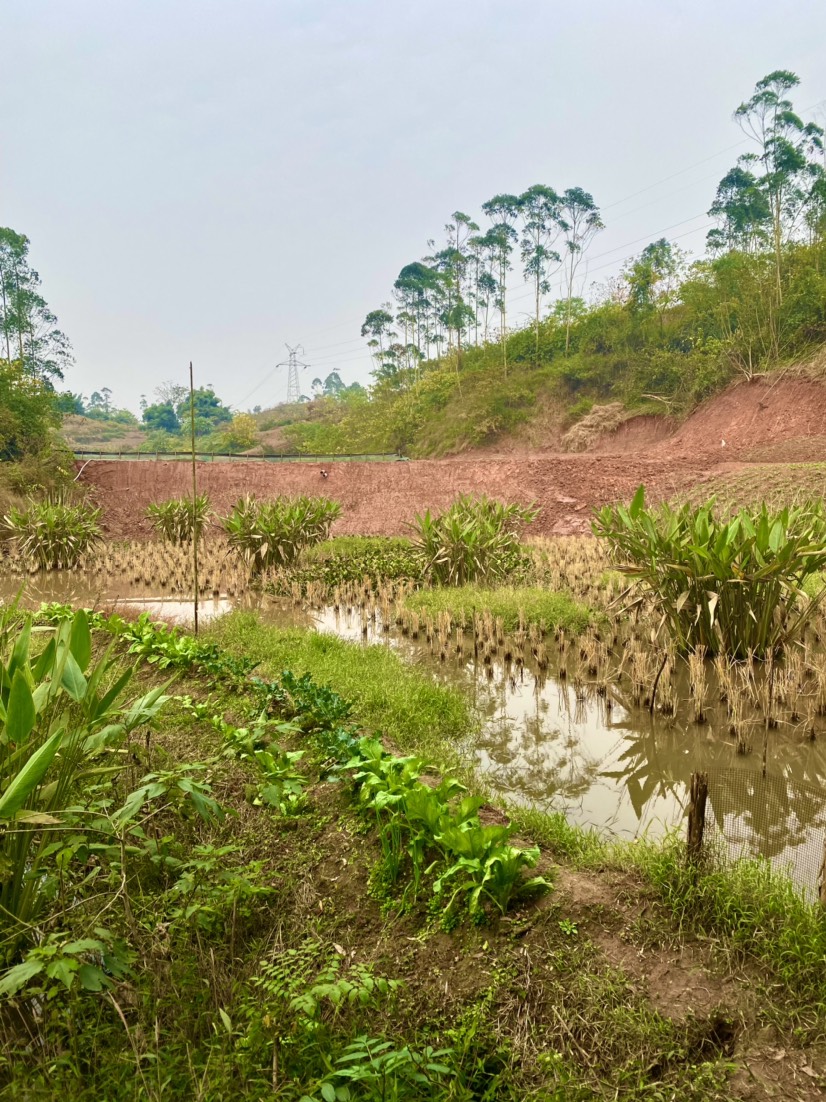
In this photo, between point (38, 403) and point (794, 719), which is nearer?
point (794, 719)

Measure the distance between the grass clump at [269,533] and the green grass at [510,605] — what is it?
11.2 feet

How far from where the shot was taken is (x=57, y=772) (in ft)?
8.11

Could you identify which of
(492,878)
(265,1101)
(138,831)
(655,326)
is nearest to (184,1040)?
(265,1101)

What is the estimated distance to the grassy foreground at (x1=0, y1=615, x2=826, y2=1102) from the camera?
6.25ft

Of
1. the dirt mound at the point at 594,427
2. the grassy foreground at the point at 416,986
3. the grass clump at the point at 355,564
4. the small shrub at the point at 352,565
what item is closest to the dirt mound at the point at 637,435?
the dirt mound at the point at 594,427

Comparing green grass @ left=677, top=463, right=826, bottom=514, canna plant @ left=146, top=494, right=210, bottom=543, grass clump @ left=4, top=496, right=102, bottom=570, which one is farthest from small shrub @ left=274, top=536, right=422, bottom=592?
green grass @ left=677, top=463, right=826, bottom=514

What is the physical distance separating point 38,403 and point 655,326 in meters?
26.3

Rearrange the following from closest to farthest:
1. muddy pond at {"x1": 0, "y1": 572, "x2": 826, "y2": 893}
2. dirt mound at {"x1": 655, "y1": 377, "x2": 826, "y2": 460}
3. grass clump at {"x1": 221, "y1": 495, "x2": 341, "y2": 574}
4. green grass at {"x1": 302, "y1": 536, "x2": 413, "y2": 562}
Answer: muddy pond at {"x1": 0, "y1": 572, "x2": 826, "y2": 893}, grass clump at {"x1": 221, "y1": 495, "x2": 341, "y2": 574}, green grass at {"x1": 302, "y1": 536, "x2": 413, "y2": 562}, dirt mound at {"x1": 655, "y1": 377, "x2": 826, "y2": 460}

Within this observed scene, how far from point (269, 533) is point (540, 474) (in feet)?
41.7

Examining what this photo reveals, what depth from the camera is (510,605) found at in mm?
7875

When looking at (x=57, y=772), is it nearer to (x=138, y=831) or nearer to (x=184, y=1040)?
(x=138, y=831)

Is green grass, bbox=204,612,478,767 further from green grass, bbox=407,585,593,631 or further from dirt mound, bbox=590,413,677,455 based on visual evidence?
dirt mound, bbox=590,413,677,455

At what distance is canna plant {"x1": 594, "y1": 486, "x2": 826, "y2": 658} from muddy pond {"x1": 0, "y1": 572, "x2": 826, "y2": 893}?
1.96 ft

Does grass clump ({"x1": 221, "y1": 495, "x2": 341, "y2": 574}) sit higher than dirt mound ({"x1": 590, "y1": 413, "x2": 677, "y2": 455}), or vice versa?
dirt mound ({"x1": 590, "y1": 413, "x2": 677, "y2": 455})
